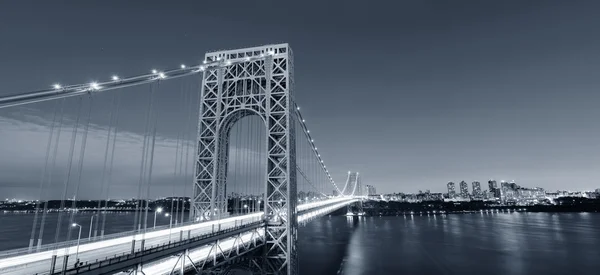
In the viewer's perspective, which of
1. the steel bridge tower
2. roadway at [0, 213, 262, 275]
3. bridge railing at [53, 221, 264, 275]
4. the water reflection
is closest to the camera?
bridge railing at [53, 221, 264, 275]

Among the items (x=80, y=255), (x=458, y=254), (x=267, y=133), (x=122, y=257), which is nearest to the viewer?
(x=122, y=257)

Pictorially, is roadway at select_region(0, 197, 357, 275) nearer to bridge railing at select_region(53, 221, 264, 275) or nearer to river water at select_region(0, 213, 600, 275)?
bridge railing at select_region(53, 221, 264, 275)

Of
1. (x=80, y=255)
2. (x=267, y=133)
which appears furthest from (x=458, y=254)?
(x=80, y=255)

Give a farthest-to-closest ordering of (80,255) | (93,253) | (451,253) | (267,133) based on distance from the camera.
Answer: (451,253), (267,133), (93,253), (80,255)

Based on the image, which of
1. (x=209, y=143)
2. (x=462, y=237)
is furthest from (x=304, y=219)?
(x=462, y=237)

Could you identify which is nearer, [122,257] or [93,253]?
[122,257]

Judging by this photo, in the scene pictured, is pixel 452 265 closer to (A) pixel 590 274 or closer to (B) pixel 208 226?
(A) pixel 590 274

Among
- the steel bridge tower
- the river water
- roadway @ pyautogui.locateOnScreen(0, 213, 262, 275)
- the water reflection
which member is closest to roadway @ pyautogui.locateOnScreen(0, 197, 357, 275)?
roadway @ pyautogui.locateOnScreen(0, 213, 262, 275)

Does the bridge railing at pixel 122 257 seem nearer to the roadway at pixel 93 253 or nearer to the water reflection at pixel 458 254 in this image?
the roadway at pixel 93 253

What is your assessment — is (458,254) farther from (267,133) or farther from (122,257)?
(122,257)

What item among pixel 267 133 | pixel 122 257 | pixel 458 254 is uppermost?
pixel 267 133
